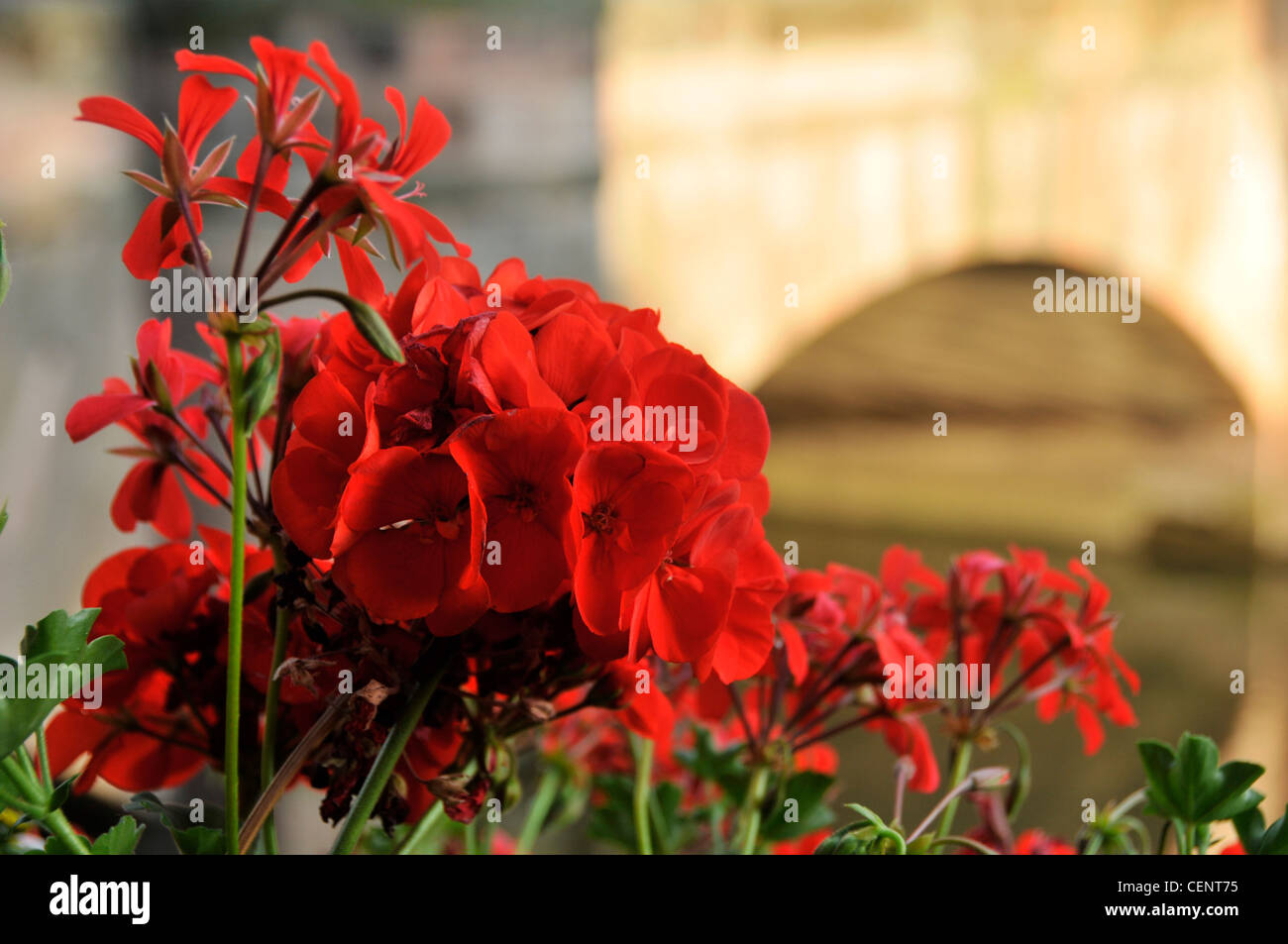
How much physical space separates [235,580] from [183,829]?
8 cm

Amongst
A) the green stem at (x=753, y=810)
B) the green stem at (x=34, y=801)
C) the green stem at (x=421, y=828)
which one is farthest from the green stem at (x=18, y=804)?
the green stem at (x=753, y=810)

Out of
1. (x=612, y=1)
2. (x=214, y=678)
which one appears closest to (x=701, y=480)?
(x=214, y=678)

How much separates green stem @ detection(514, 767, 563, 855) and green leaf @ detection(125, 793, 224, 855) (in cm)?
19

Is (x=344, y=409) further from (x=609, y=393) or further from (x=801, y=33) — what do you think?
(x=801, y=33)

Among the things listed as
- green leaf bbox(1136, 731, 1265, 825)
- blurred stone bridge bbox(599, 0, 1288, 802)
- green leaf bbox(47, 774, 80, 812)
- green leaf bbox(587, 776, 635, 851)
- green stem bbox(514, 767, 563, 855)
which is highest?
blurred stone bridge bbox(599, 0, 1288, 802)

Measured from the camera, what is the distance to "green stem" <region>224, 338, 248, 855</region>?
0.23 metres

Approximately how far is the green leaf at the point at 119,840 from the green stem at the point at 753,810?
0.20 meters

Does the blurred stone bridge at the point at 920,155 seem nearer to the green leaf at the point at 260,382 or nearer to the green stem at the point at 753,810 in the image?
the green stem at the point at 753,810

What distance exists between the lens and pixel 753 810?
0.37 m

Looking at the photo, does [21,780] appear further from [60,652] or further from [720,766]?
[720,766]

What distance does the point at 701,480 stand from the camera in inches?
10.2

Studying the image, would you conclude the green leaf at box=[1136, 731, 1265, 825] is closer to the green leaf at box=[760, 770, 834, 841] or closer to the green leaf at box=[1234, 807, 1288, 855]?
the green leaf at box=[1234, 807, 1288, 855]

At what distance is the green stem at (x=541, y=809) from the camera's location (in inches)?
18.5

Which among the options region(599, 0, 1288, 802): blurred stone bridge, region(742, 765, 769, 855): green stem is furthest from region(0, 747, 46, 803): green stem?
region(599, 0, 1288, 802): blurred stone bridge
